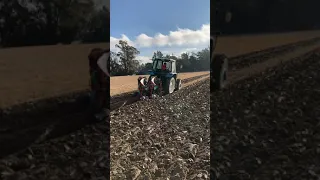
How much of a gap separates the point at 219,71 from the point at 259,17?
1.99 ft

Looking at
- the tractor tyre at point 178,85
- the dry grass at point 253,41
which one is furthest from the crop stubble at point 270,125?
the tractor tyre at point 178,85

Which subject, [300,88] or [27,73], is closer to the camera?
[27,73]

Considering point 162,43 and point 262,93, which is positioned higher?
point 162,43

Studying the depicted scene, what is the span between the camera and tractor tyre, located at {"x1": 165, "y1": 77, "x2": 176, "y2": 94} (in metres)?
3.73

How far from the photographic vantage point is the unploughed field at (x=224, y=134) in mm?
2947

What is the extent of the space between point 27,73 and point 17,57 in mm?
137

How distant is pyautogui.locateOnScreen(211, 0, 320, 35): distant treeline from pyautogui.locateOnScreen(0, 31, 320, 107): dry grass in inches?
3.3

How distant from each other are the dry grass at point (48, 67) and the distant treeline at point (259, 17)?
8 cm

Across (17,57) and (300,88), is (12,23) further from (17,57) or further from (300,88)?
(300,88)

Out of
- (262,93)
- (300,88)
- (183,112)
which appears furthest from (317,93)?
(183,112)

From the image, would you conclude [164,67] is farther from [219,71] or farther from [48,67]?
[48,67]

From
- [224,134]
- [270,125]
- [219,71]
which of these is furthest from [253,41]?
[224,134]

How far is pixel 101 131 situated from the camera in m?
3.05

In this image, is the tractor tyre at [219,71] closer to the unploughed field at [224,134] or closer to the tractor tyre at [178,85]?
the unploughed field at [224,134]
